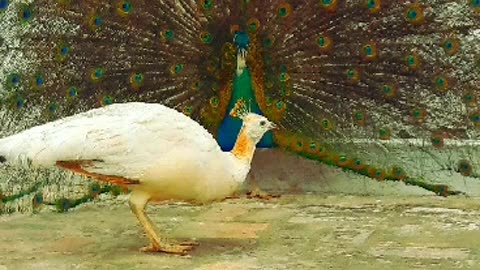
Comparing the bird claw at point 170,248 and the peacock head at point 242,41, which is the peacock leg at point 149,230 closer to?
the bird claw at point 170,248

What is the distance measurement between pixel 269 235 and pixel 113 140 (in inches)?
52.2

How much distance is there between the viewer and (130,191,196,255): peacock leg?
456 centimetres

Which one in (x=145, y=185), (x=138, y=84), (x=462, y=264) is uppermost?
(x=138, y=84)

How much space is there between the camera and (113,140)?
Result: 4.35m

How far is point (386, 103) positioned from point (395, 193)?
909 mm

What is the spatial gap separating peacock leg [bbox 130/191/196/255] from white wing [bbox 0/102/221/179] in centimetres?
22

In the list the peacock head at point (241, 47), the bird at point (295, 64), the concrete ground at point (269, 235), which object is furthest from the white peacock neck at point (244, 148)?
the peacock head at point (241, 47)

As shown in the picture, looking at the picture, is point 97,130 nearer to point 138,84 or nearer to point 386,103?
point 138,84

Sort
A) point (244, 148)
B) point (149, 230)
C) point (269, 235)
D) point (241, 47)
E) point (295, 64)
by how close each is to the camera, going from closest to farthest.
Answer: point (149, 230)
point (244, 148)
point (269, 235)
point (295, 64)
point (241, 47)

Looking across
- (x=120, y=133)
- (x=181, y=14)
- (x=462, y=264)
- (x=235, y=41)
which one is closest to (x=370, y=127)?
(x=235, y=41)

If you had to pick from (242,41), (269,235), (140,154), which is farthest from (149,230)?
(242,41)

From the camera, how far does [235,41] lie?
6.51 metres

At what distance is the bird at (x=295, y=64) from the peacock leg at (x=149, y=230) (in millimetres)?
1570

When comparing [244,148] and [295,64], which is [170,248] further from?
[295,64]
